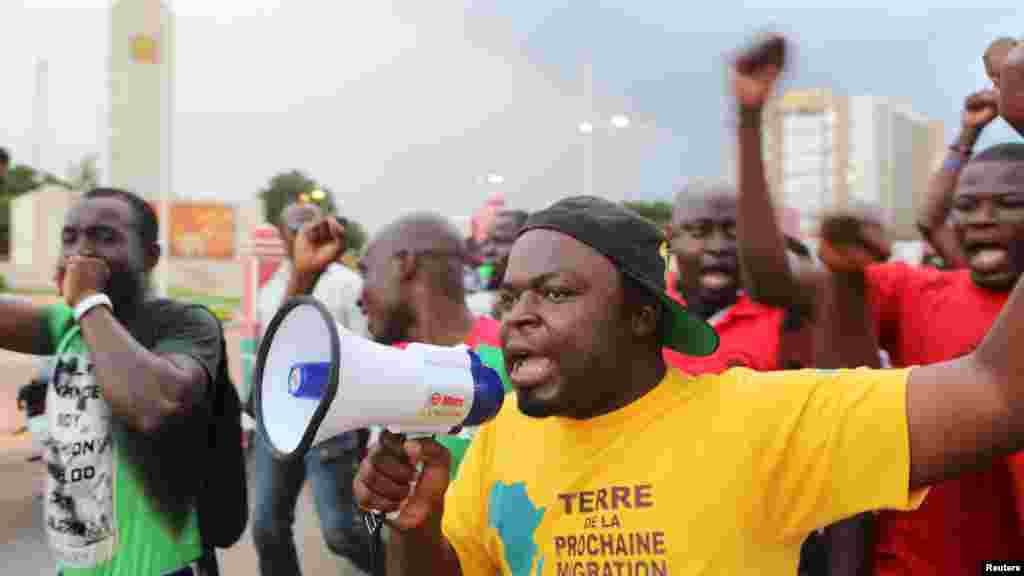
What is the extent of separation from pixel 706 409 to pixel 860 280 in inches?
42.1

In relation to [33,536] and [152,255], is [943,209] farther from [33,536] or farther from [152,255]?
[33,536]

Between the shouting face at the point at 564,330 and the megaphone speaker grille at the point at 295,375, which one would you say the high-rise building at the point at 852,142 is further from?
the megaphone speaker grille at the point at 295,375

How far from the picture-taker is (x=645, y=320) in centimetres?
183

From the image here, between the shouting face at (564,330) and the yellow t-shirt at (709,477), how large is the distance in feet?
0.34

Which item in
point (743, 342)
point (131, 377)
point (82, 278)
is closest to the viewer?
point (131, 377)

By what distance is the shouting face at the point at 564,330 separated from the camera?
67.5 inches

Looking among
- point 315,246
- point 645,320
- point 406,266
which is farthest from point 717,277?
point 645,320

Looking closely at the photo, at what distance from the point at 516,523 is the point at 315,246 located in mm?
1764

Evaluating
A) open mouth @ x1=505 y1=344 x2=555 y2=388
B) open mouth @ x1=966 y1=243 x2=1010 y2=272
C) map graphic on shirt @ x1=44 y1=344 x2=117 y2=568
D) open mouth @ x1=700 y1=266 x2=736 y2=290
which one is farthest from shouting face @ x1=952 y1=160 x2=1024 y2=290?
map graphic on shirt @ x1=44 y1=344 x2=117 y2=568

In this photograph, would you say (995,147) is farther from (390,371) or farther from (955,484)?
(390,371)

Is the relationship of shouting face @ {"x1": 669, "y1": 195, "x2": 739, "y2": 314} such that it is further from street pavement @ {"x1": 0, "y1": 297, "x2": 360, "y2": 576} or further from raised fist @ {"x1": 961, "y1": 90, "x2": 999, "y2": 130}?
street pavement @ {"x1": 0, "y1": 297, "x2": 360, "y2": 576}

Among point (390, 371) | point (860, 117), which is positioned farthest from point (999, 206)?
point (860, 117)

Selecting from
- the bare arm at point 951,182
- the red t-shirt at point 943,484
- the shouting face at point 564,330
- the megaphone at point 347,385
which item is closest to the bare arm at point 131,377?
the megaphone at point 347,385

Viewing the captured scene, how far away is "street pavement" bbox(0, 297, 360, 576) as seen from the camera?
595 centimetres
